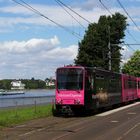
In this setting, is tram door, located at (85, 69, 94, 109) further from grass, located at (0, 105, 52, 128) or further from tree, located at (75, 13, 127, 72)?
tree, located at (75, 13, 127, 72)

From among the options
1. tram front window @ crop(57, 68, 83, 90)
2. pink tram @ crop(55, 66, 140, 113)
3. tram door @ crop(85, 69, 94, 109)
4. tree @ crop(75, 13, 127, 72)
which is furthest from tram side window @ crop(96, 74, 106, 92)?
tree @ crop(75, 13, 127, 72)

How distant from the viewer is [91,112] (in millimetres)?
37312

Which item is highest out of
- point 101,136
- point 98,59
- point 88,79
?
point 98,59

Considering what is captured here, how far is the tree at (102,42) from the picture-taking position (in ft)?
264

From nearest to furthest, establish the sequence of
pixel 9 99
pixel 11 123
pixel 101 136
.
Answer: pixel 101 136, pixel 11 123, pixel 9 99

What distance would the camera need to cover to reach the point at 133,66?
123 meters

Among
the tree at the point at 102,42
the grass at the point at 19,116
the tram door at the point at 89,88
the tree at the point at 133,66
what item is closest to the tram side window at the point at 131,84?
the tree at the point at 102,42

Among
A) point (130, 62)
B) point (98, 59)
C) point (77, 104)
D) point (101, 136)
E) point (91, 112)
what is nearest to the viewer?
point (101, 136)

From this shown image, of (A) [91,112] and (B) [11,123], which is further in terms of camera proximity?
(A) [91,112]

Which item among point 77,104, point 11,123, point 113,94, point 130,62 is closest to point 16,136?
point 11,123

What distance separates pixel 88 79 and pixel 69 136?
1411cm

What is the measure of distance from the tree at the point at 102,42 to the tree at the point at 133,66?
33376 millimetres

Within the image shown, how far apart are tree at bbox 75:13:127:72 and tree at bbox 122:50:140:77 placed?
110 feet

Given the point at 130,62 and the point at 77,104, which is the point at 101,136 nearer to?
the point at 77,104
